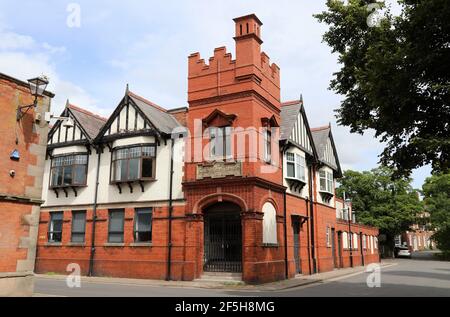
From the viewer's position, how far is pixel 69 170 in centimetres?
2664

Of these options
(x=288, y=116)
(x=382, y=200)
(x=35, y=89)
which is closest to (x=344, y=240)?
(x=288, y=116)

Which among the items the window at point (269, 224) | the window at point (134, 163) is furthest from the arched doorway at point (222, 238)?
the window at point (134, 163)

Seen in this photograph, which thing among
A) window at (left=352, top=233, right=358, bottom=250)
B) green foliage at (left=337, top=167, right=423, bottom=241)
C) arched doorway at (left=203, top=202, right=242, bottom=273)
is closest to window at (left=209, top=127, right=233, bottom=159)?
arched doorway at (left=203, top=202, right=242, bottom=273)

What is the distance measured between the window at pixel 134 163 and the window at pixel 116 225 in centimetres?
192

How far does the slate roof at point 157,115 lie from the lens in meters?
24.3

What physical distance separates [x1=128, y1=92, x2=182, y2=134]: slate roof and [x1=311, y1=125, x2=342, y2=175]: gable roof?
433 inches

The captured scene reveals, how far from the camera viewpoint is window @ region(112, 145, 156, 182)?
24.0 m

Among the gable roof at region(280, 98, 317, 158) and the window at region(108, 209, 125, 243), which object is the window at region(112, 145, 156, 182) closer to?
the window at region(108, 209, 125, 243)

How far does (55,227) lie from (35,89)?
616 inches

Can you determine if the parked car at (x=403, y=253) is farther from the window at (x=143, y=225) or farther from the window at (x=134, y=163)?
the window at (x=134, y=163)

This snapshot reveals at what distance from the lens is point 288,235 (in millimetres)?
24188

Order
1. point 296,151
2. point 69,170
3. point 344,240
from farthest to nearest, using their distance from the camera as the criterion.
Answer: point 344,240, point 69,170, point 296,151

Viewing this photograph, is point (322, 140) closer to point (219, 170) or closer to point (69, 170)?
point (219, 170)

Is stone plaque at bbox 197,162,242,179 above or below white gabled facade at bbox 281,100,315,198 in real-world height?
below
